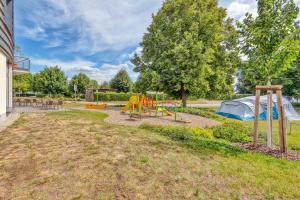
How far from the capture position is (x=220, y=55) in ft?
61.3

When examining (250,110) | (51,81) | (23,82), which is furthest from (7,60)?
(23,82)

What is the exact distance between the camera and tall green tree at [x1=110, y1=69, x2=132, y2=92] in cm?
4584

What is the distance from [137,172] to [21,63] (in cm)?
1527

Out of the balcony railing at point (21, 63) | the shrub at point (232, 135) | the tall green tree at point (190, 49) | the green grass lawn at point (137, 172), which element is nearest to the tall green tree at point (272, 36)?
the shrub at point (232, 135)

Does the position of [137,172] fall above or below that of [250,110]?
below

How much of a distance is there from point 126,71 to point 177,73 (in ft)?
103

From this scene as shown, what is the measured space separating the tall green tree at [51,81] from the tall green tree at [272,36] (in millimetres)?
38387

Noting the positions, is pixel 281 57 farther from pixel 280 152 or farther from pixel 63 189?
pixel 63 189

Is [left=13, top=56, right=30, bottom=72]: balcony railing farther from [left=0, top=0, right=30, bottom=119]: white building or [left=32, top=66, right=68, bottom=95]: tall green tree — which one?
[left=32, top=66, right=68, bottom=95]: tall green tree

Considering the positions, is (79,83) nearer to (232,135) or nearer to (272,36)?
(232,135)

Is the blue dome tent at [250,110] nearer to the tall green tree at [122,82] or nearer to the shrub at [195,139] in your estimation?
the shrub at [195,139]

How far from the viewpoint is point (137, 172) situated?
374cm

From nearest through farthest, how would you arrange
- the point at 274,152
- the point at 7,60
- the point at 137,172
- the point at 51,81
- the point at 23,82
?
the point at 137,172 < the point at 274,152 < the point at 7,60 < the point at 51,81 < the point at 23,82

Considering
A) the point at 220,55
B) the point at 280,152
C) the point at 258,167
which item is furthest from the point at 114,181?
the point at 220,55
